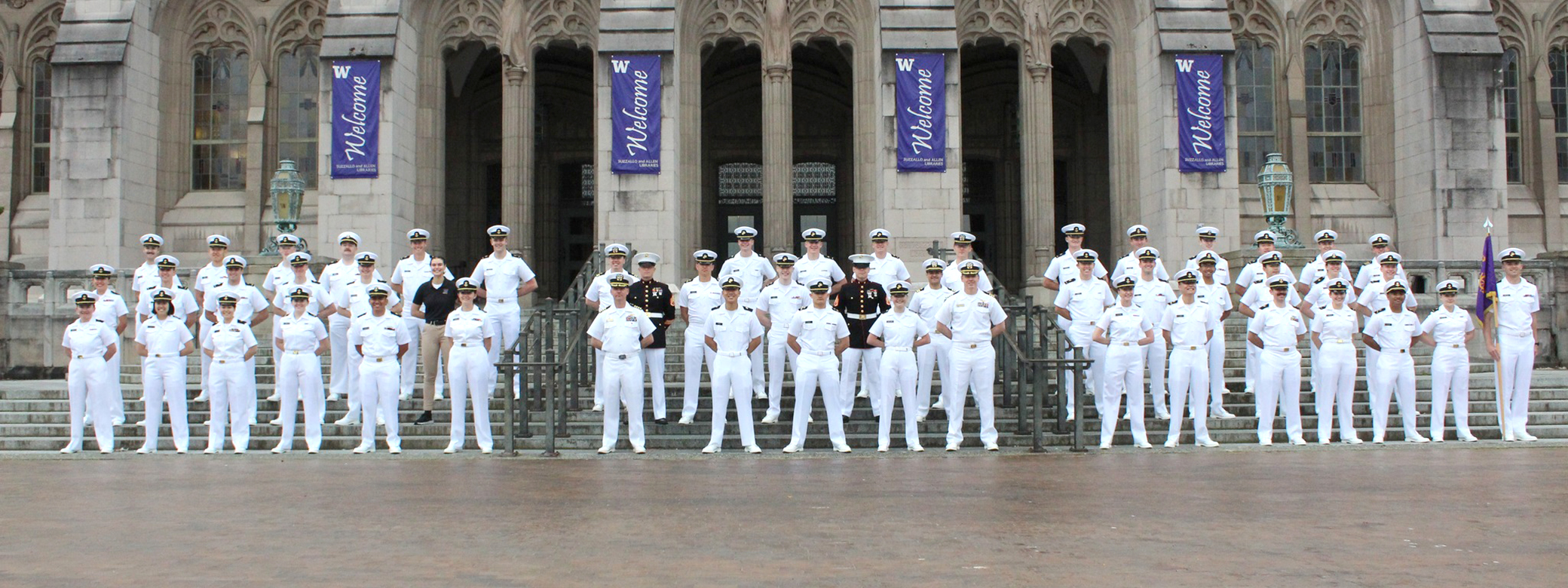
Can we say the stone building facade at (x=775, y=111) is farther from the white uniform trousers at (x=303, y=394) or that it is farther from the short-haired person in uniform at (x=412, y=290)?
the white uniform trousers at (x=303, y=394)

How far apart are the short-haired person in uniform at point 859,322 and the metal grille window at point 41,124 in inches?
738

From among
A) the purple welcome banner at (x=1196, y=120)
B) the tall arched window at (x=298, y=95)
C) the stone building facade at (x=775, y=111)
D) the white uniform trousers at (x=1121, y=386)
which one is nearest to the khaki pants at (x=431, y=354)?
the white uniform trousers at (x=1121, y=386)

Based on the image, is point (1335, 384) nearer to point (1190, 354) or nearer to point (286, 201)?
point (1190, 354)

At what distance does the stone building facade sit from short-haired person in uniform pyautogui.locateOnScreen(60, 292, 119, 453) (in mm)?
8176

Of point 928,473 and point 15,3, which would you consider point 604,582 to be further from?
point 15,3

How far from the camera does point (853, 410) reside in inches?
564

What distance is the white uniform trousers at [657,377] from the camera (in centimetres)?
1380

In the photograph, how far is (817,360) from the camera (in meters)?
13.1

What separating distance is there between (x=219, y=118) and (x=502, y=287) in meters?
12.9

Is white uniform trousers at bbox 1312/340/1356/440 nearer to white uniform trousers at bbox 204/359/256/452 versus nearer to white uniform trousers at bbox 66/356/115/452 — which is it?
white uniform trousers at bbox 204/359/256/452

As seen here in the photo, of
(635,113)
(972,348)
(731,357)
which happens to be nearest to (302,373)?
(731,357)

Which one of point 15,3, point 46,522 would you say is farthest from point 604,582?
point 15,3

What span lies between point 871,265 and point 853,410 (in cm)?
162

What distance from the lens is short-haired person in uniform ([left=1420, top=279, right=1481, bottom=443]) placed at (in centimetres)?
1401
